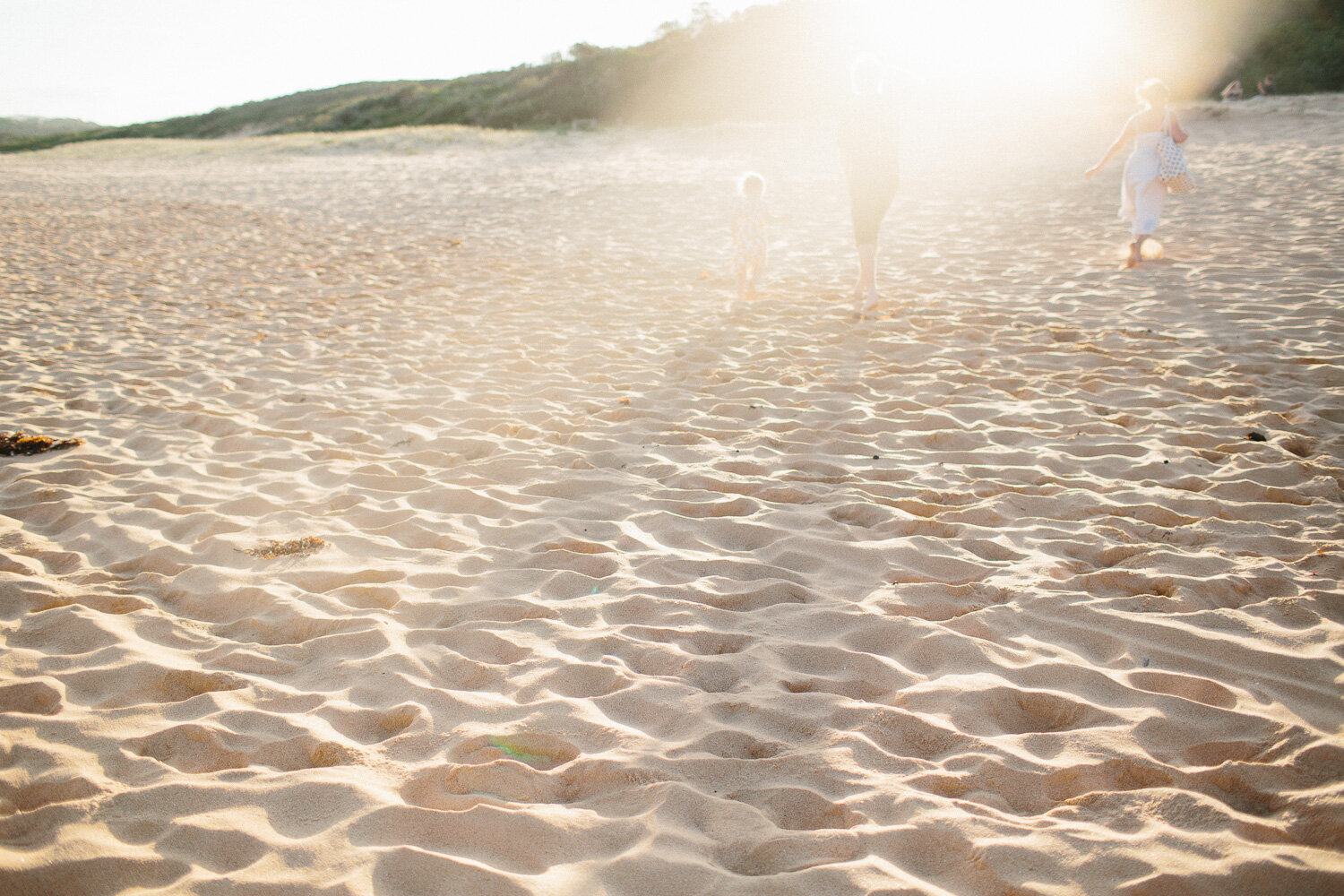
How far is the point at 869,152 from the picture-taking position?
6.25 meters

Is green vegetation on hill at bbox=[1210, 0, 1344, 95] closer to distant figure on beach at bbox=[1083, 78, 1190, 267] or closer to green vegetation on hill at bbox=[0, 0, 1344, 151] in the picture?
green vegetation on hill at bbox=[0, 0, 1344, 151]

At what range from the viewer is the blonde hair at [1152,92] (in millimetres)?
6891

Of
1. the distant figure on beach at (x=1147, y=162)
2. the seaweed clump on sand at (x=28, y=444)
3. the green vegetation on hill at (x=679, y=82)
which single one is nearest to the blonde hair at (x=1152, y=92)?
the distant figure on beach at (x=1147, y=162)

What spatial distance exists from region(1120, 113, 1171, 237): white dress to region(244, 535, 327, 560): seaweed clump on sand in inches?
289

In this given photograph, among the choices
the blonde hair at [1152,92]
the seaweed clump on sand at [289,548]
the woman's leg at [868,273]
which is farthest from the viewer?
the blonde hair at [1152,92]

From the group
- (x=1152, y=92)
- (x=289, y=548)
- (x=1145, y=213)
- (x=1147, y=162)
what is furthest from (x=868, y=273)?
(x=289, y=548)

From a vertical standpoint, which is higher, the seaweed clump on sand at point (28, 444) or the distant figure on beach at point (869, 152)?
the distant figure on beach at point (869, 152)

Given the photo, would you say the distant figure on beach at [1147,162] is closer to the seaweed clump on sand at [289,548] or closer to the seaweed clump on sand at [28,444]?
the seaweed clump on sand at [289,548]

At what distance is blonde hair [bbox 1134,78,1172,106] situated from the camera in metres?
6.89

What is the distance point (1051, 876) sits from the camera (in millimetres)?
1634

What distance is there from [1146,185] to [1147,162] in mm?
202

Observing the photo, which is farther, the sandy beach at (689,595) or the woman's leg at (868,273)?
the woman's leg at (868,273)

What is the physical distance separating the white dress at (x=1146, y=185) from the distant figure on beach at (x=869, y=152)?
2521 mm

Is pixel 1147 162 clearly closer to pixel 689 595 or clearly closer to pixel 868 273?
pixel 868 273
